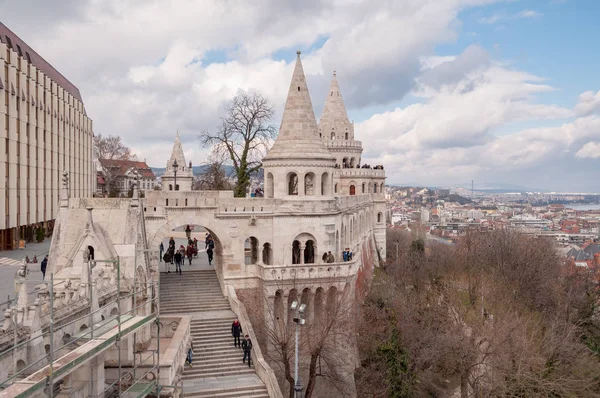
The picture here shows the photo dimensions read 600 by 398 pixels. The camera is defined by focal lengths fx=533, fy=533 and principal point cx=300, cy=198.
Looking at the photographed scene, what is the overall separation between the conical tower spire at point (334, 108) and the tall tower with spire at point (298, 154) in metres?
27.4

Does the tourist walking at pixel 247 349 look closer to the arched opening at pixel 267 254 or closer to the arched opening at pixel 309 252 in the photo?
the arched opening at pixel 267 254

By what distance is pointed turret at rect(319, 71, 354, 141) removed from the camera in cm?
5778

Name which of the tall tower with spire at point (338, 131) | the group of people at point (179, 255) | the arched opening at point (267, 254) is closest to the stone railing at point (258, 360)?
the arched opening at point (267, 254)

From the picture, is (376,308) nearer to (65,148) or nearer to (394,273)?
(394,273)

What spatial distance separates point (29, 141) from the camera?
1563 inches

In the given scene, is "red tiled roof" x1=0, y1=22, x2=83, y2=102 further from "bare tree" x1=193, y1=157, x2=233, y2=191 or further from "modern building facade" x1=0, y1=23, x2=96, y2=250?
"bare tree" x1=193, y1=157, x2=233, y2=191

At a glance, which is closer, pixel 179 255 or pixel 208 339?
pixel 208 339


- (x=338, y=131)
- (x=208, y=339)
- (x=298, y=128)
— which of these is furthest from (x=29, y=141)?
(x=338, y=131)

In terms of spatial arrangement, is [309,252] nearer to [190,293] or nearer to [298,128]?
[298,128]

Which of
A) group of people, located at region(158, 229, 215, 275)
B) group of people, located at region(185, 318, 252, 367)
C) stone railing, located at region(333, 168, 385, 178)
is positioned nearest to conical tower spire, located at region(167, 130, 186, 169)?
group of people, located at region(158, 229, 215, 275)

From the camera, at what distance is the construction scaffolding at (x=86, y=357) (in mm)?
9625

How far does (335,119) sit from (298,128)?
28663mm

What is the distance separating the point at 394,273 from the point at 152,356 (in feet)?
103

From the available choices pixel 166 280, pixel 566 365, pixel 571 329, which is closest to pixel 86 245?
pixel 166 280
